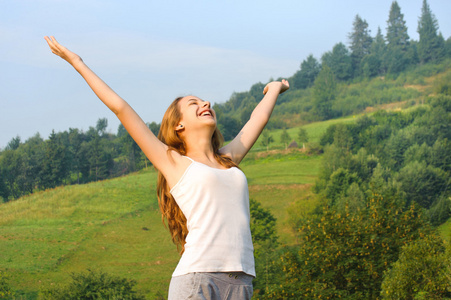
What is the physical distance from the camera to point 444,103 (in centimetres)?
5472

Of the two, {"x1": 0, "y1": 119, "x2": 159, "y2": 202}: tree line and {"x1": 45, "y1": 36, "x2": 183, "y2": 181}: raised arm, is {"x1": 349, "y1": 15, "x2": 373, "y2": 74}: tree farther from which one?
{"x1": 45, "y1": 36, "x2": 183, "y2": 181}: raised arm

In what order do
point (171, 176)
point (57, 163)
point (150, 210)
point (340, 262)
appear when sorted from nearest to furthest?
point (171, 176) → point (340, 262) → point (150, 210) → point (57, 163)

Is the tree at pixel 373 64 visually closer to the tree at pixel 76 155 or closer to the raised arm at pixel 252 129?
the tree at pixel 76 155

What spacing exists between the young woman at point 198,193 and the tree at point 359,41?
96.0m

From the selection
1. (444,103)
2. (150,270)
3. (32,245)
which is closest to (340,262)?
(150,270)

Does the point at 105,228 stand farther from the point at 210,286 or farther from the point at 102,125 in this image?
the point at 210,286

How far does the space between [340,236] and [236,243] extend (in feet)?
53.1

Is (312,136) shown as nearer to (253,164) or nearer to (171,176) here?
(253,164)

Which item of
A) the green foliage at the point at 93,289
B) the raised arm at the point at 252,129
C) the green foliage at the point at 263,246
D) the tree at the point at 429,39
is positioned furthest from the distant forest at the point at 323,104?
the raised arm at the point at 252,129

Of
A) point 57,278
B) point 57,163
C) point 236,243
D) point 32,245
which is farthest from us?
point 57,163

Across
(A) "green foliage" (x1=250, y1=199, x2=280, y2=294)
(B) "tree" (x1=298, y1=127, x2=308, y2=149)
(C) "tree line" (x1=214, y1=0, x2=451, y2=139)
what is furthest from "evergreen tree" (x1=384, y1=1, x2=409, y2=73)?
(A) "green foliage" (x1=250, y1=199, x2=280, y2=294)

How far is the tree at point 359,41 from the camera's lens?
95.0m

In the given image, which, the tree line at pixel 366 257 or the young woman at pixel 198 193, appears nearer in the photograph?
the young woman at pixel 198 193

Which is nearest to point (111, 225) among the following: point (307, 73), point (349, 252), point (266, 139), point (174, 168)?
point (266, 139)
